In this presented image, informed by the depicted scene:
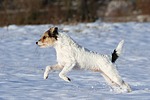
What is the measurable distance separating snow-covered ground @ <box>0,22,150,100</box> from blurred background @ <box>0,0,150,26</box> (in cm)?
458

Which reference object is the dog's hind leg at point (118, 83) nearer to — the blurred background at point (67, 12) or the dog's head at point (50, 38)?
the dog's head at point (50, 38)

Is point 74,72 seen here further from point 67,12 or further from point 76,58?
point 67,12

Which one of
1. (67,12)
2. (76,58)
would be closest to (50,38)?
(76,58)

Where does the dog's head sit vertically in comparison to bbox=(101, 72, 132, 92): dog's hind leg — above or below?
above

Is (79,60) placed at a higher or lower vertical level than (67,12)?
lower

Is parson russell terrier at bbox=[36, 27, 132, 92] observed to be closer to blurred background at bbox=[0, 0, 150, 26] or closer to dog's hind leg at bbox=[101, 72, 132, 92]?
dog's hind leg at bbox=[101, 72, 132, 92]

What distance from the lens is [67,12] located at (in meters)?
21.3

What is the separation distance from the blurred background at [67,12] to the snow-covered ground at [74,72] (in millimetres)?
4575

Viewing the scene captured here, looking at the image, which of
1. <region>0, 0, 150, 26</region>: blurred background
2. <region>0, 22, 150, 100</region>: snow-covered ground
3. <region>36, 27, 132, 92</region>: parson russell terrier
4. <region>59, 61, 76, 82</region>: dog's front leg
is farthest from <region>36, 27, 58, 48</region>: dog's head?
<region>0, 0, 150, 26</region>: blurred background

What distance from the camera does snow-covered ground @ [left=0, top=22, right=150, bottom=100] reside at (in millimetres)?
4938

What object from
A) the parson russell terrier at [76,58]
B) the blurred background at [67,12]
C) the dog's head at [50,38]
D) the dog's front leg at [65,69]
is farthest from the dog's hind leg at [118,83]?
the blurred background at [67,12]

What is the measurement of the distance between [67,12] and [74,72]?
1491 centimetres

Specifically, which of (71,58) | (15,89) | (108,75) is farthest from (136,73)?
(15,89)

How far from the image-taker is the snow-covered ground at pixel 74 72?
4938mm
